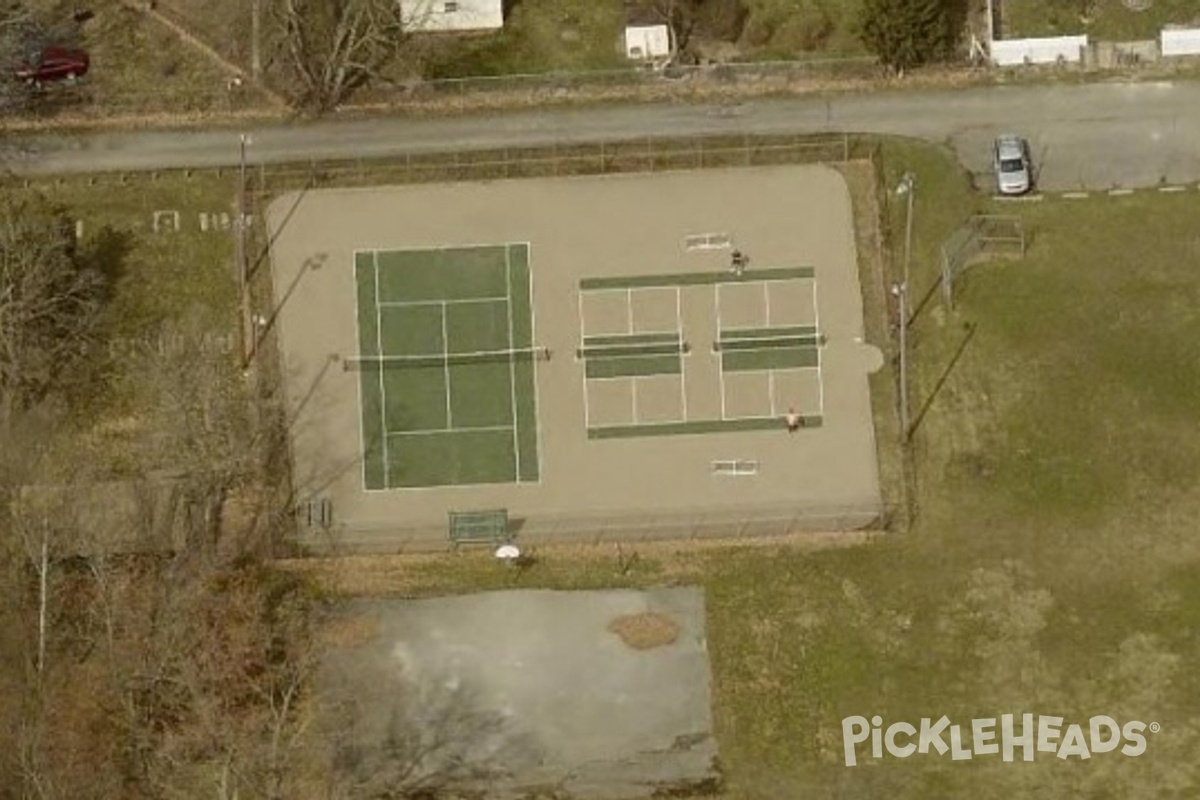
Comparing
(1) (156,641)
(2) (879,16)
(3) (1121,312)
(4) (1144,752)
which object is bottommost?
(4) (1144,752)

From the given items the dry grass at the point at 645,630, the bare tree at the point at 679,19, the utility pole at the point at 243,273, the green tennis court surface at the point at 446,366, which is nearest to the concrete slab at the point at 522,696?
the dry grass at the point at 645,630

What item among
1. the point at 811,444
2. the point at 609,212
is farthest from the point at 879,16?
the point at 811,444

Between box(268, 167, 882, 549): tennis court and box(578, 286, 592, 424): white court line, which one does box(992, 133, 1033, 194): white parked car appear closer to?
box(268, 167, 882, 549): tennis court

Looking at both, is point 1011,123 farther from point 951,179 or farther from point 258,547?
point 258,547

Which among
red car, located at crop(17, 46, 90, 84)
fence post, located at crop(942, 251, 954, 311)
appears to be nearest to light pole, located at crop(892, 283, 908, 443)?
fence post, located at crop(942, 251, 954, 311)

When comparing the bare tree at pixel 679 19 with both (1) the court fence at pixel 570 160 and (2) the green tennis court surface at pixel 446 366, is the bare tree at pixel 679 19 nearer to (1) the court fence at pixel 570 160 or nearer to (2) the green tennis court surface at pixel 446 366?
(1) the court fence at pixel 570 160

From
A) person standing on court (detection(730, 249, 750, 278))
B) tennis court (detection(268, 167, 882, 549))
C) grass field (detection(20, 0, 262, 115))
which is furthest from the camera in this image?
grass field (detection(20, 0, 262, 115))
